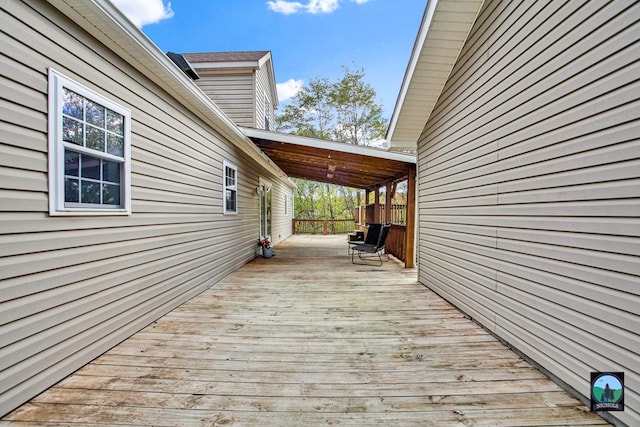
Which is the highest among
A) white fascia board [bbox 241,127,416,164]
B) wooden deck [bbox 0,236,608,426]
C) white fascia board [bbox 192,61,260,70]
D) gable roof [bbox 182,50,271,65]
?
gable roof [bbox 182,50,271,65]

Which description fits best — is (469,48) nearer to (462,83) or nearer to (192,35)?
(462,83)

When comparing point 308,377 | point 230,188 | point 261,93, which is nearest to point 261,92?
point 261,93

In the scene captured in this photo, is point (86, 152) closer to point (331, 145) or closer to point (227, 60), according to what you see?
point (331, 145)

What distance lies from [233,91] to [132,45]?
18.1 feet

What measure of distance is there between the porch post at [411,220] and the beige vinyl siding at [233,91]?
169 inches

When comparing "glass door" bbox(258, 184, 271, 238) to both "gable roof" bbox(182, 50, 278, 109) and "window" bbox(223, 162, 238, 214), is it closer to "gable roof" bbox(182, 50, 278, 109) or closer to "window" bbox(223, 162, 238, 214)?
"window" bbox(223, 162, 238, 214)

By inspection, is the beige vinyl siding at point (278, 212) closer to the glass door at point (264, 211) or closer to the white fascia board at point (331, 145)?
the glass door at point (264, 211)

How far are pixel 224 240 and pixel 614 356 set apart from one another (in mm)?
5276

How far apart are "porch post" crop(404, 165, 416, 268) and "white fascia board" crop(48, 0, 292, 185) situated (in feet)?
13.5

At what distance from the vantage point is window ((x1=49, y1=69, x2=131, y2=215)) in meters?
1.97

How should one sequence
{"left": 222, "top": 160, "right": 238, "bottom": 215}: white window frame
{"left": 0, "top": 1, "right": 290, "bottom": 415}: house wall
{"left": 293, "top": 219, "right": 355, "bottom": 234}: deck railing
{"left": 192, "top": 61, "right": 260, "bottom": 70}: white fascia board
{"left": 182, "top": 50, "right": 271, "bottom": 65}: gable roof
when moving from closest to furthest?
{"left": 0, "top": 1, "right": 290, "bottom": 415}: house wall < {"left": 222, "top": 160, "right": 238, "bottom": 215}: white window frame < {"left": 192, "top": 61, "right": 260, "bottom": 70}: white fascia board < {"left": 182, "top": 50, "right": 271, "bottom": 65}: gable roof < {"left": 293, "top": 219, "right": 355, "bottom": 234}: deck railing

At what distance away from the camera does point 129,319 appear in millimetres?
2730

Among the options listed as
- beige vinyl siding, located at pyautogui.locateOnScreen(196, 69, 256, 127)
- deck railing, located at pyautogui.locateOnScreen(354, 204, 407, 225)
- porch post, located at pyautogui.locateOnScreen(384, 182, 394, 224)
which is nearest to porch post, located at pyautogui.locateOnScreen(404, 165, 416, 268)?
deck railing, located at pyautogui.locateOnScreen(354, 204, 407, 225)

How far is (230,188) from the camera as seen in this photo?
5926 millimetres
